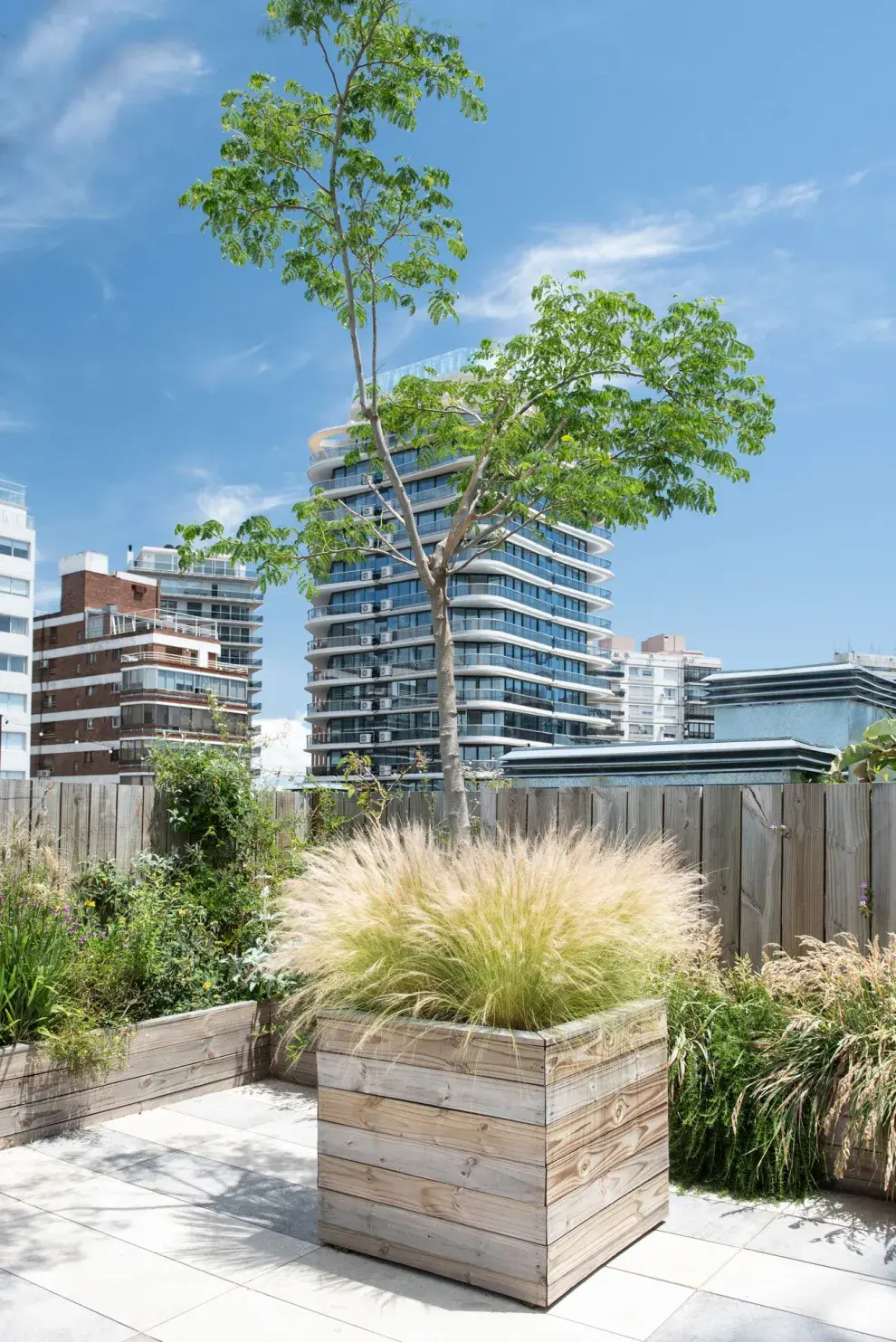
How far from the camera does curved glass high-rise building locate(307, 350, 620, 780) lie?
67.3m

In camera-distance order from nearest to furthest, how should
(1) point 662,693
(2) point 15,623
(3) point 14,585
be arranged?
(2) point 15,623
(3) point 14,585
(1) point 662,693

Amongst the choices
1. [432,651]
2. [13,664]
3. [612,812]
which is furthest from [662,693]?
[612,812]

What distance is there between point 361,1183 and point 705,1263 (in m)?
0.98

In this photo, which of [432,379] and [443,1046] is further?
[432,379]

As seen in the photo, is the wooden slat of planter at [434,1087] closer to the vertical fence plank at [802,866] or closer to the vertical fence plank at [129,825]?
the vertical fence plank at [802,866]

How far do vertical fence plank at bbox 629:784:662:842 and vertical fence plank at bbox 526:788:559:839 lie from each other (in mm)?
456

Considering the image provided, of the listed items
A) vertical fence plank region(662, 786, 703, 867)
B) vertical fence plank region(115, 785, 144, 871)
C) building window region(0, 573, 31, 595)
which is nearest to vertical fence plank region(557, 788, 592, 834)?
vertical fence plank region(662, 786, 703, 867)

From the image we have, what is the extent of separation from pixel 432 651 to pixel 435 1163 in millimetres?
68614

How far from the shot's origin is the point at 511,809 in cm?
532

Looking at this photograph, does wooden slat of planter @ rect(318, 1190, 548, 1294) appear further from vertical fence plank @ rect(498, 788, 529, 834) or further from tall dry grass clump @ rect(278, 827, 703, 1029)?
vertical fence plank @ rect(498, 788, 529, 834)

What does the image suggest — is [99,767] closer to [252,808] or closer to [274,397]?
[274,397]

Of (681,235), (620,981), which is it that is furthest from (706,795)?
(681,235)

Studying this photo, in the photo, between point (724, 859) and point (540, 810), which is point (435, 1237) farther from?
point (540, 810)

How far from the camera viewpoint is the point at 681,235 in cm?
1467
